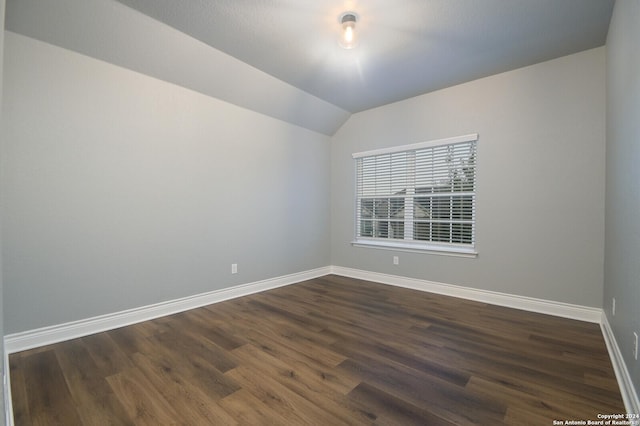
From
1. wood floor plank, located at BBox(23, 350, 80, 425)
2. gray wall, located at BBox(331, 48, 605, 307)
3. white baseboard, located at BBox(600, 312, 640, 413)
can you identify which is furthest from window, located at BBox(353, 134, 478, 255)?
wood floor plank, located at BBox(23, 350, 80, 425)

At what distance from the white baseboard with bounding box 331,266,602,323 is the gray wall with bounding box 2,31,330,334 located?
1705 millimetres

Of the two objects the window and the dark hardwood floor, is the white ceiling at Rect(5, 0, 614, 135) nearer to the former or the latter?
the window

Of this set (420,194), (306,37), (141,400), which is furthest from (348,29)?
(141,400)

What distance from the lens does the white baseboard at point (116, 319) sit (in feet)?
7.66

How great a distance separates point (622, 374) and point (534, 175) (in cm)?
203

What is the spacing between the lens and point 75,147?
256 centimetres

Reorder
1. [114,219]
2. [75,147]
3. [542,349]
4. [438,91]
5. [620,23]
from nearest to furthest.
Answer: [620,23] < [542,349] < [75,147] < [114,219] < [438,91]

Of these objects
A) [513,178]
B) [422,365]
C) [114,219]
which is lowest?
[422,365]

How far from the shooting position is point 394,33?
104 inches

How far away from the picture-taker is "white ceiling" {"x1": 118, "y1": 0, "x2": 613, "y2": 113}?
7.60 ft

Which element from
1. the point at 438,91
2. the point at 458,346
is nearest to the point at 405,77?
the point at 438,91

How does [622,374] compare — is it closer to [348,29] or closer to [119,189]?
[348,29]

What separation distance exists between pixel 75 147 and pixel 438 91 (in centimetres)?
409

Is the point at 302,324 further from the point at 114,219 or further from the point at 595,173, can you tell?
the point at 595,173
